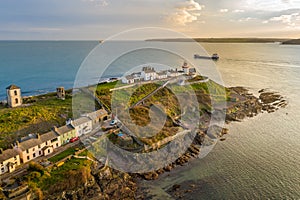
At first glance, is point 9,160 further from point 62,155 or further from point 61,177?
point 61,177

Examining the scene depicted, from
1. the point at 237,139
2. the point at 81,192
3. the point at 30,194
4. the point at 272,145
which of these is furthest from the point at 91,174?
the point at 272,145

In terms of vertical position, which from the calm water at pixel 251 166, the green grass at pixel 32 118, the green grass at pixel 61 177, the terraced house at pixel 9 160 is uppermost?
the green grass at pixel 32 118

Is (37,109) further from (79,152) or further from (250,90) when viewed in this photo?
(250,90)

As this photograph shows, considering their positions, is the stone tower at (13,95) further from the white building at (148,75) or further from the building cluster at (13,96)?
the white building at (148,75)

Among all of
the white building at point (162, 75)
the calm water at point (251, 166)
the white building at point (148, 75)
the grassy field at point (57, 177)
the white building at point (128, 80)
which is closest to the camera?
the grassy field at point (57, 177)

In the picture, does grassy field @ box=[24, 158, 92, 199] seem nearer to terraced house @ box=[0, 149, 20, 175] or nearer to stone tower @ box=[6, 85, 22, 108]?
terraced house @ box=[0, 149, 20, 175]

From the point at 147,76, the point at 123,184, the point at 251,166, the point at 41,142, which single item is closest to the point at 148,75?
the point at 147,76

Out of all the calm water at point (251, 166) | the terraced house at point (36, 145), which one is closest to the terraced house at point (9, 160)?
the terraced house at point (36, 145)
